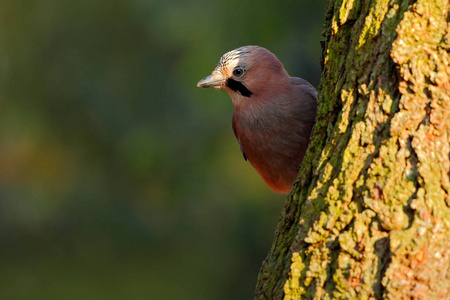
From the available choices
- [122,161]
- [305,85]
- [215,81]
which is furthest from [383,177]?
[122,161]

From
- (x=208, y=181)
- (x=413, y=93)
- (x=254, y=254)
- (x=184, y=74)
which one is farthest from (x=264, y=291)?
(x=254, y=254)

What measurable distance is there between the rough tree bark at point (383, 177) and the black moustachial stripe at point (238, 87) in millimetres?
1600

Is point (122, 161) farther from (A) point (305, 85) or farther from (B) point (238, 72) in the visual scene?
(A) point (305, 85)

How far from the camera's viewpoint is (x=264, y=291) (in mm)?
2102

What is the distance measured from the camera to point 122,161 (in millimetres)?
6418

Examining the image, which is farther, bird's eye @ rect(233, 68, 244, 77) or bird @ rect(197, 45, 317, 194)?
bird's eye @ rect(233, 68, 244, 77)

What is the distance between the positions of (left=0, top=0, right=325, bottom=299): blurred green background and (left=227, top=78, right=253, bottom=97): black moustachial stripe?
1.92 m

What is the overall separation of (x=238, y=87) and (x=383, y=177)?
1.90 meters

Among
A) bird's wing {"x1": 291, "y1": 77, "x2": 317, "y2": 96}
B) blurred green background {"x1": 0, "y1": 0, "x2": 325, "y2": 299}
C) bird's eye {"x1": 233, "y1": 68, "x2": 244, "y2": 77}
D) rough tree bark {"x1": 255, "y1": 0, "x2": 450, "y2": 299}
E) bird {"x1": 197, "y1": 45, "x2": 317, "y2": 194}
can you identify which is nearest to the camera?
rough tree bark {"x1": 255, "y1": 0, "x2": 450, "y2": 299}

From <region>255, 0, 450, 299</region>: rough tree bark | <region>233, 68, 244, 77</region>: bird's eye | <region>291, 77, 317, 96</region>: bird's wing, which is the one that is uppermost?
<region>291, 77, 317, 96</region>: bird's wing

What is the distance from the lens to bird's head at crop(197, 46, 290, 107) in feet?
11.9

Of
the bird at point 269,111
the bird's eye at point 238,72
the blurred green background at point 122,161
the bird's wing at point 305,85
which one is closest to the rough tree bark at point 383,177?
the bird at point 269,111

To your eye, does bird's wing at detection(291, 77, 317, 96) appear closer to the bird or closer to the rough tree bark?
the bird

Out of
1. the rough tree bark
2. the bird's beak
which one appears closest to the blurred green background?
the bird's beak
